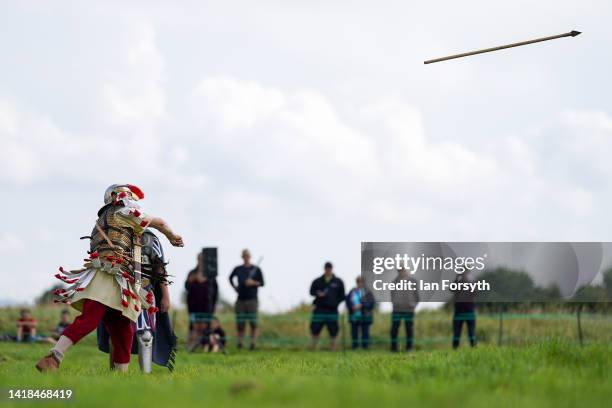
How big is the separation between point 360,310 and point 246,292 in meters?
2.83

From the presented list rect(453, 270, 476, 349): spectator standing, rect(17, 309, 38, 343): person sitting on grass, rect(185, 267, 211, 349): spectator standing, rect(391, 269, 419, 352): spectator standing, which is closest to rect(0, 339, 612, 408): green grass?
rect(391, 269, 419, 352): spectator standing

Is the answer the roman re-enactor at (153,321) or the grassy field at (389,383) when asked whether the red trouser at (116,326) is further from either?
the roman re-enactor at (153,321)

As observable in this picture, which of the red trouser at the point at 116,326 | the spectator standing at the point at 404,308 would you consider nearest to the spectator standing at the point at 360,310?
the spectator standing at the point at 404,308

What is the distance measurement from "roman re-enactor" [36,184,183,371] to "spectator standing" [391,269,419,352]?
→ 13.0m

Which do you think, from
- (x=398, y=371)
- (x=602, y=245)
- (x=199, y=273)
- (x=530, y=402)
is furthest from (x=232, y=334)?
(x=530, y=402)

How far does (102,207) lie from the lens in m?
13.2

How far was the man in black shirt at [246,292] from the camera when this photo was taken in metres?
26.9

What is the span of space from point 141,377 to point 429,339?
17.6 m

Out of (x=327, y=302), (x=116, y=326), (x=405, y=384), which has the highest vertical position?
(x=327, y=302)

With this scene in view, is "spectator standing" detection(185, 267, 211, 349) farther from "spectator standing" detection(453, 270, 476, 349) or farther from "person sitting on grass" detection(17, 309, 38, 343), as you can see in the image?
"spectator standing" detection(453, 270, 476, 349)

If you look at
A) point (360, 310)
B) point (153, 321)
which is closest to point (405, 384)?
point (153, 321)

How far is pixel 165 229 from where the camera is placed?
1309 centimetres

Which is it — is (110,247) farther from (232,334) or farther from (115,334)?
(232,334)

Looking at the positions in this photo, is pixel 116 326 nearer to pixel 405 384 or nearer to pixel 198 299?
pixel 405 384
